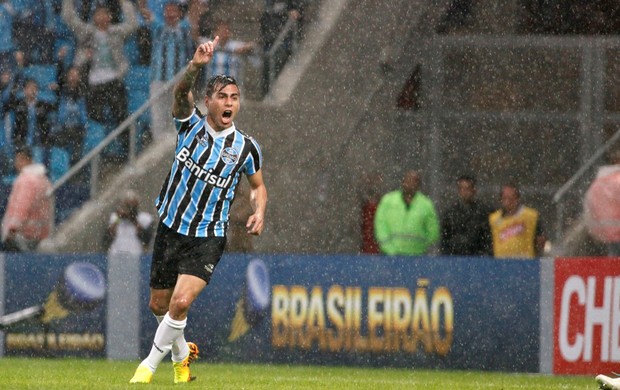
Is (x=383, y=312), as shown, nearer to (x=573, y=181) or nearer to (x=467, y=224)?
(x=467, y=224)

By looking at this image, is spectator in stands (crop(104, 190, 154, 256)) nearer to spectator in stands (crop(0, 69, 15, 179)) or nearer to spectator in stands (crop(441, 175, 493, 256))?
spectator in stands (crop(0, 69, 15, 179))

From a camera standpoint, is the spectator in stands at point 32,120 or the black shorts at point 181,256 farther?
the spectator in stands at point 32,120

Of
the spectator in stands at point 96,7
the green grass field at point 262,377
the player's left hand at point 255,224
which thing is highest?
the spectator in stands at point 96,7

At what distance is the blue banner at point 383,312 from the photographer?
1412 centimetres

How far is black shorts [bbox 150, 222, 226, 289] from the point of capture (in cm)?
1049

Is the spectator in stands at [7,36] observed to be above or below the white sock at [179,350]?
above

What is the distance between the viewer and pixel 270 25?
1788cm

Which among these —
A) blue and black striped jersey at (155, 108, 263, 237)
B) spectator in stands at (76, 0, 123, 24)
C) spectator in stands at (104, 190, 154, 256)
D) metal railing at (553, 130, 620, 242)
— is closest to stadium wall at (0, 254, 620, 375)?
spectator in stands at (104, 190, 154, 256)

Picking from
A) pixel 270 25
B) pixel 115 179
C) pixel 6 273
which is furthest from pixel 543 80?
pixel 6 273

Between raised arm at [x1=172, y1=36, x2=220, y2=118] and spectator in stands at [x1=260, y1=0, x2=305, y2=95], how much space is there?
6966 mm

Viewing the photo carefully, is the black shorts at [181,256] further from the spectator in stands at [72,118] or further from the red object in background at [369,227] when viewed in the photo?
the spectator in stands at [72,118]

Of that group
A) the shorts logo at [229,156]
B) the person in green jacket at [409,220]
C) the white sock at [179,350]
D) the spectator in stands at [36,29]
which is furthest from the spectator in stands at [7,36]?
the white sock at [179,350]

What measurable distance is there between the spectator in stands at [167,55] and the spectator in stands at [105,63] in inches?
14.6

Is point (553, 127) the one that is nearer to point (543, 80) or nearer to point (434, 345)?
point (543, 80)
